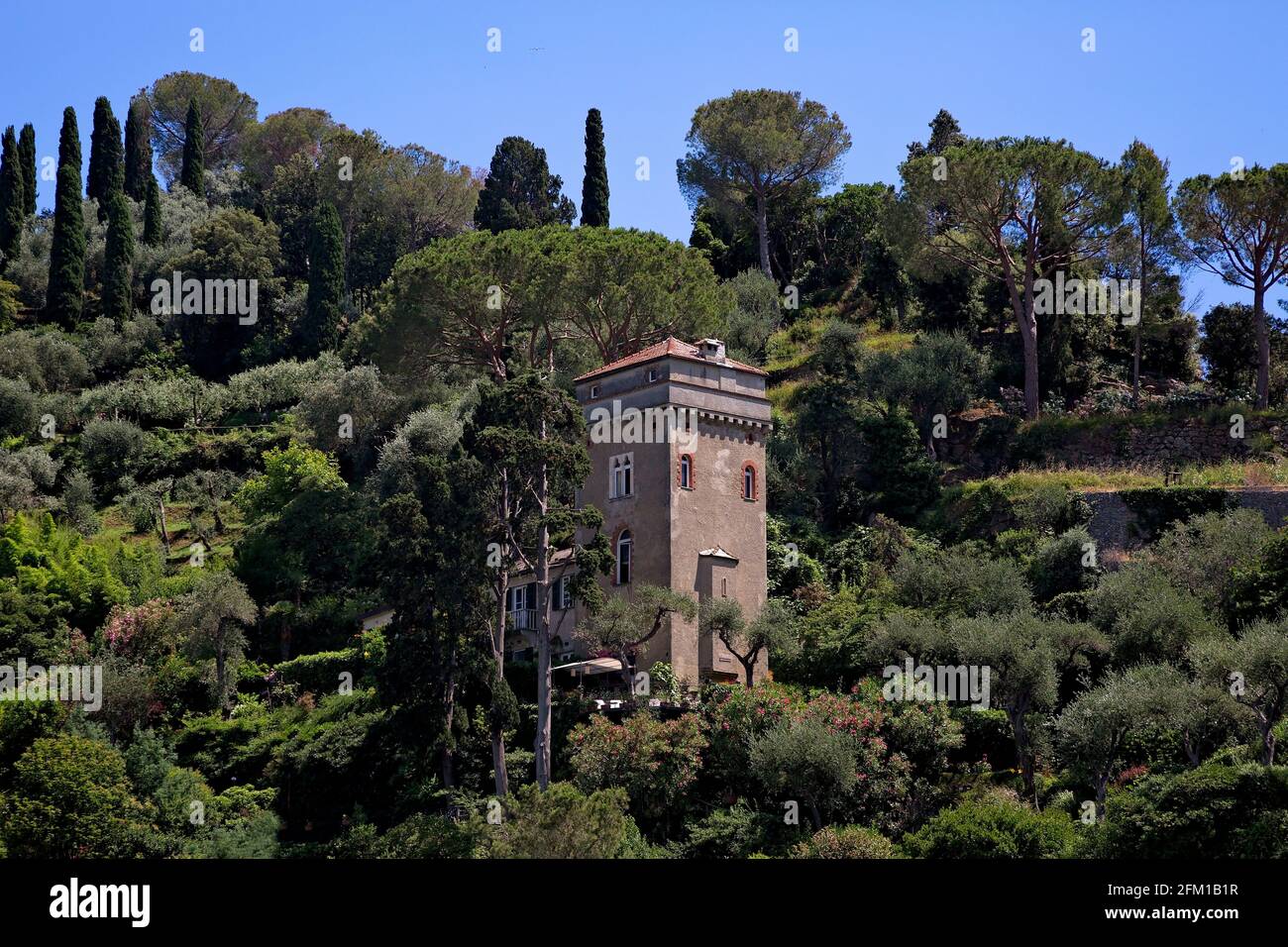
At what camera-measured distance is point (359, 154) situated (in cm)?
10019

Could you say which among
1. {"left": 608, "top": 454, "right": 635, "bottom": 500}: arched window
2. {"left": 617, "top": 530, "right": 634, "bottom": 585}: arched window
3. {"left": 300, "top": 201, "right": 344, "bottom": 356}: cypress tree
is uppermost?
{"left": 300, "top": 201, "right": 344, "bottom": 356}: cypress tree

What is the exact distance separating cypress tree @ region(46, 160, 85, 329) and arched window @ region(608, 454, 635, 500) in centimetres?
4523

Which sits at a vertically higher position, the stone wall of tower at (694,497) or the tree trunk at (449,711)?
the stone wall of tower at (694,497)

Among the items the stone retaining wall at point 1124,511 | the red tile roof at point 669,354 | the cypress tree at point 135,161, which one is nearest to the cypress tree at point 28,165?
the cypress tree at point 135,161

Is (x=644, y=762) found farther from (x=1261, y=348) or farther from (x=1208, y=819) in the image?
(x=1261, y=348)

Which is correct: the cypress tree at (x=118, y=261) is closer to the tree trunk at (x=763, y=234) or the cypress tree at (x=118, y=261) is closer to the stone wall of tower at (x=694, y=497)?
the tree trunk at (x=763, y=234)

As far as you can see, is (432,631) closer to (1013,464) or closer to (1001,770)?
(1001,770)

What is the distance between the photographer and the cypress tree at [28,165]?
98625 millimetres

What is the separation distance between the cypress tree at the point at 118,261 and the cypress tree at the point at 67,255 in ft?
4.30

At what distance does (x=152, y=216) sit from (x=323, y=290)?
59.0ft

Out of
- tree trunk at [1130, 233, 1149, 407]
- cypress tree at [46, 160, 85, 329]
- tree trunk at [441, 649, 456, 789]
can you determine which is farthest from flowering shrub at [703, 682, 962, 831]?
cypress tree at [46, 160, 85, 329]

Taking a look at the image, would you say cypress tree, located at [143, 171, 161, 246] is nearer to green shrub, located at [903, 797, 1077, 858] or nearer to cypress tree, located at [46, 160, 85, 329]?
cypress tree, located at [46, 160, 85, 329]

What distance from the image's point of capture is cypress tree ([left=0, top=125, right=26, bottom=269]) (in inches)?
3826

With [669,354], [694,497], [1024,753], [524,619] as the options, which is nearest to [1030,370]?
[669,354]
